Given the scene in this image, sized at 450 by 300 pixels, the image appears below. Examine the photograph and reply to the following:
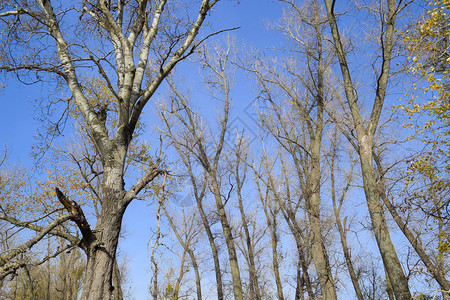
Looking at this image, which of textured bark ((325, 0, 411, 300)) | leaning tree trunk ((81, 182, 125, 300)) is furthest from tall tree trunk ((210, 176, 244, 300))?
leaning tree trunk ((81, 182, 125, 300))

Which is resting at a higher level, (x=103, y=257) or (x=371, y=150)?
(x=371, y=150)

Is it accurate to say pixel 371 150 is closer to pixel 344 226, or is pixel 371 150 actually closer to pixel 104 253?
pixel 104 253

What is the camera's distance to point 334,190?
19000 mm

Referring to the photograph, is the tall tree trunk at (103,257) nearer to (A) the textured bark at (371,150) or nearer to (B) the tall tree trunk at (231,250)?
(A) the textured bark at (371,150)

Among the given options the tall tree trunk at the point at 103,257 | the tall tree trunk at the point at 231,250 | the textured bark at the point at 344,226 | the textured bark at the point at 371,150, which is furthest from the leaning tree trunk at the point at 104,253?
the textured bark at the point at 344,226

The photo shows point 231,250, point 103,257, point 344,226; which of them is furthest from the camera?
point 344,226

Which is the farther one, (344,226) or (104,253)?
(344,226)

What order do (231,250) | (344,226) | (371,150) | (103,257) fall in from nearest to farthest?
(103,257) < (371,150) < (231,250) < (344,226)

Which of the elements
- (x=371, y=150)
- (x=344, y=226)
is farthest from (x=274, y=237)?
(x=371, y=150)

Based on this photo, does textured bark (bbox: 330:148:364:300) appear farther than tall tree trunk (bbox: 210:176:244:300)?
Yes

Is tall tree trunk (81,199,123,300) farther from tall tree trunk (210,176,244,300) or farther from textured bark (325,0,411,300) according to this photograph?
tall tree trunk (210,176,244,300)

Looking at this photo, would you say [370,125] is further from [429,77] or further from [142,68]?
[142,68]

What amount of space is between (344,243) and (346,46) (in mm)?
12112

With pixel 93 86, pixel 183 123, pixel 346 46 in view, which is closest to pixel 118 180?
pixel 93 86
